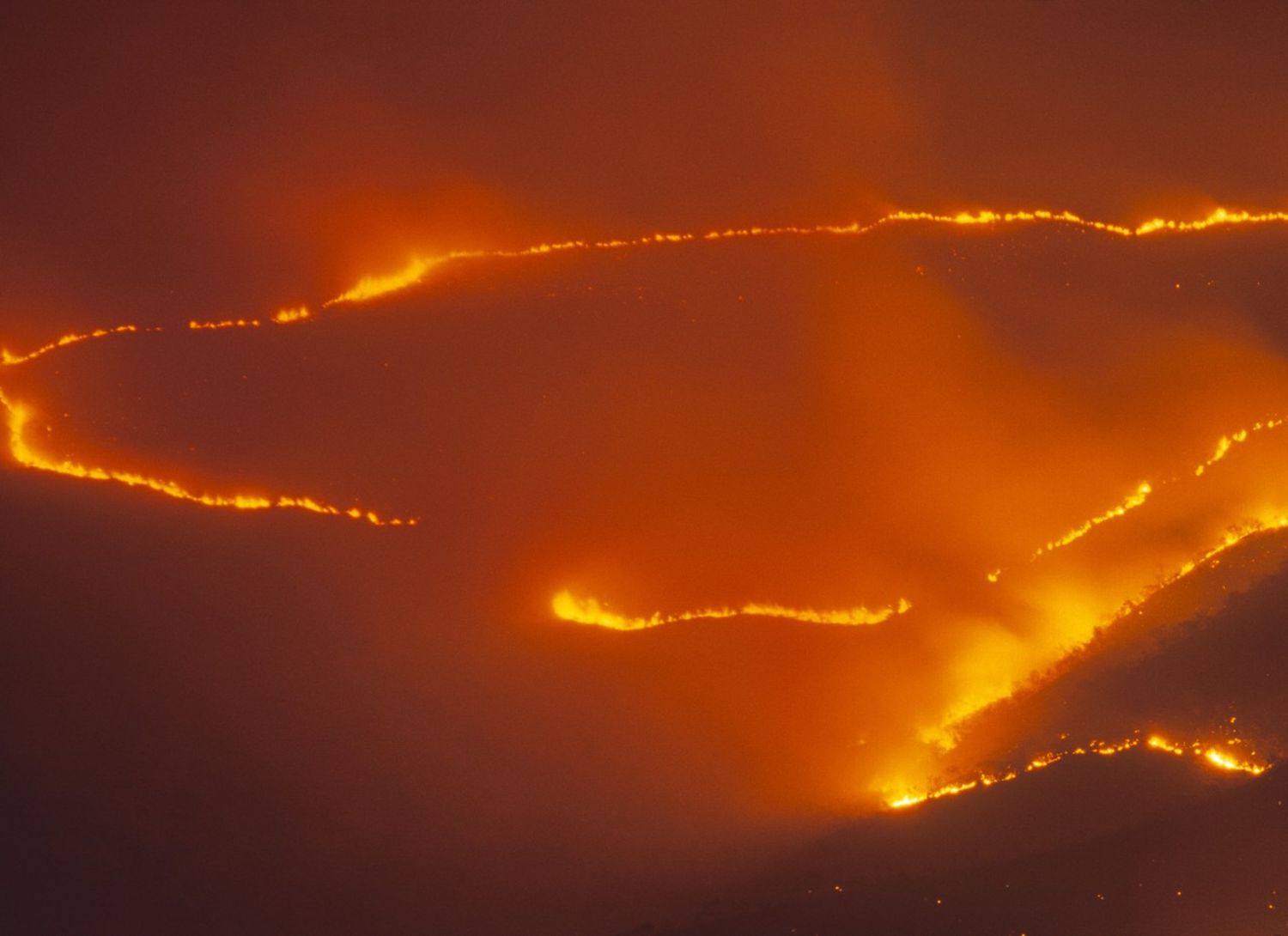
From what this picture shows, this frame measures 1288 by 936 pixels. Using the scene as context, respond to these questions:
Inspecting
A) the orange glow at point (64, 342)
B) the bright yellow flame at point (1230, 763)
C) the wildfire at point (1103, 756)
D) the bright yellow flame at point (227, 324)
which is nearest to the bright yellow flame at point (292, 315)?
the bright yellow flame at point (227, 324)

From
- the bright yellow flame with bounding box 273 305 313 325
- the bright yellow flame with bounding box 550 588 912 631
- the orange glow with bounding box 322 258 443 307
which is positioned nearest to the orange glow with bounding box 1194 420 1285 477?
the bright yellow flame with bounding box 550 588 912 631

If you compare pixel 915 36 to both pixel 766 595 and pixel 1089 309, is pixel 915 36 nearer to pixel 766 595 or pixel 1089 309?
pixel 1089 309

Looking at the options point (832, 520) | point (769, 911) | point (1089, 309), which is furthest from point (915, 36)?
point (769, 911)

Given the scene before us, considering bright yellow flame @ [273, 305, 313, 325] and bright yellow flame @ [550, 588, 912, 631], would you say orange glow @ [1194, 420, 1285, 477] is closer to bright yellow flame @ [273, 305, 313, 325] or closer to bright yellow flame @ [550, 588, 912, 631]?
bright yellow flame @ [550, 588, 912, 631]

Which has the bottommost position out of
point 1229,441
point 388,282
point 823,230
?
point 1229,441

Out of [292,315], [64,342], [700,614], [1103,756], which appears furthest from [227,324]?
[1103,756]

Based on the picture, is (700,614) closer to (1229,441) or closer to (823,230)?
(823,230)

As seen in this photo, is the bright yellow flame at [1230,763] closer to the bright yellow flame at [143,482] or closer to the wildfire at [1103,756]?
the wildfire at [1103,756]
